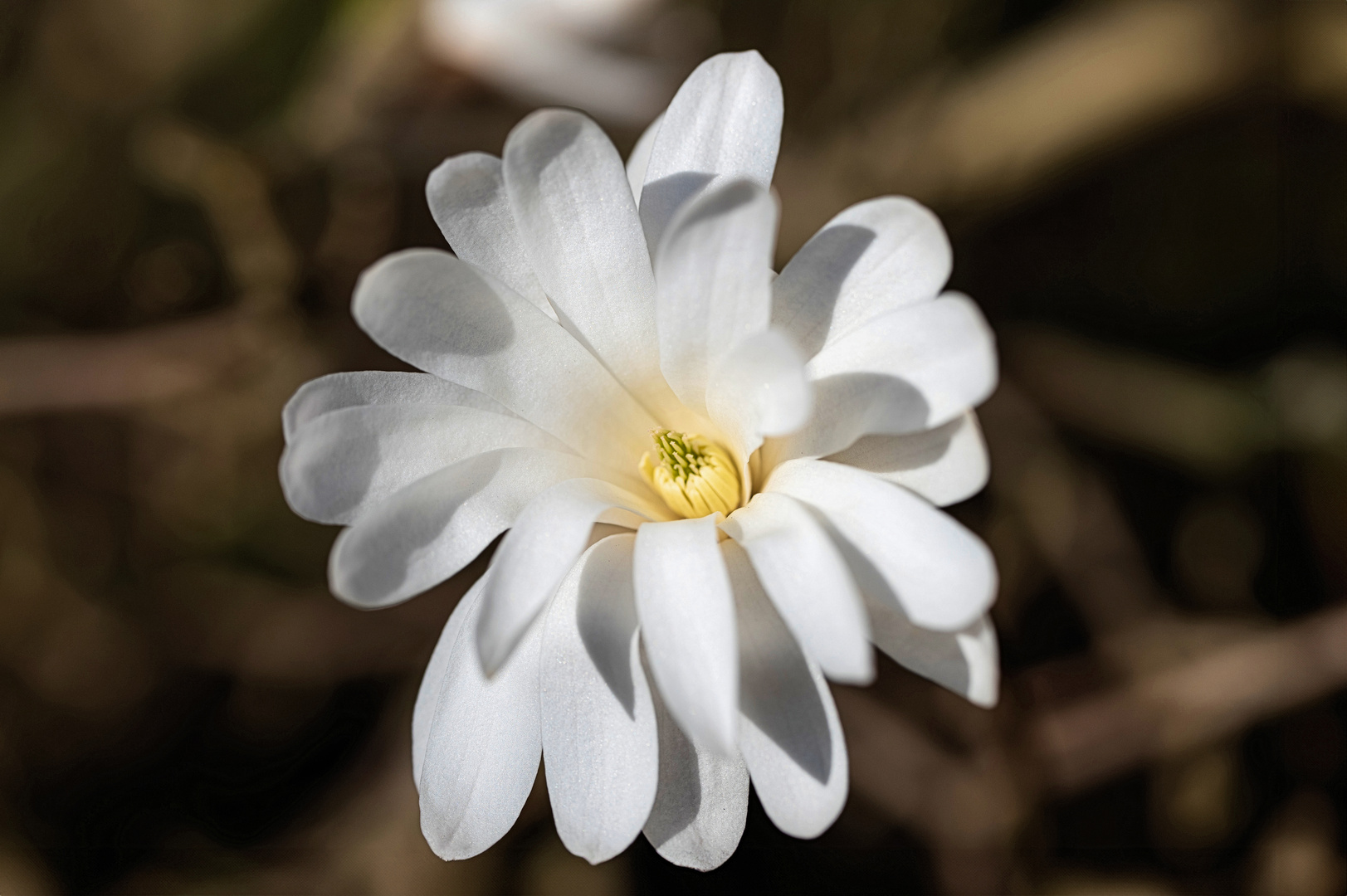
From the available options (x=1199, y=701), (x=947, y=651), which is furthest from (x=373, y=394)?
(x=1199, y=701)

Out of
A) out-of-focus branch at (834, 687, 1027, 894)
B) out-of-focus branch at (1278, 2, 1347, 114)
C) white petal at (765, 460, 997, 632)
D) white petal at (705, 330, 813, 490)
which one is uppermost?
out-of-focus branch at (1278, 2, 1347, 114)

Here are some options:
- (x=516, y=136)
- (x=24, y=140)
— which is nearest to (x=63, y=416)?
(x=24, y=140)

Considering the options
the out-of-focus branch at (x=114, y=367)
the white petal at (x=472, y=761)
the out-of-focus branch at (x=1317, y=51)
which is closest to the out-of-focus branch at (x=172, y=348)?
the out-of-focus branch at (x=114, y=367)

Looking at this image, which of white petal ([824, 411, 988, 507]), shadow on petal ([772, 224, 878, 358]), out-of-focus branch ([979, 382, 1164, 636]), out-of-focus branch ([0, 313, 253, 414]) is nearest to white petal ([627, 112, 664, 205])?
shadow on petal ([772, 224, 878, 358])

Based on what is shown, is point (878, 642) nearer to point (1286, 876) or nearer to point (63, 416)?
point (1286, 876)

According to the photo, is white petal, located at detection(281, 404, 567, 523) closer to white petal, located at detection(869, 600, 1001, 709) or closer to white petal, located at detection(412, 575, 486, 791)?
white petal, located at detection(412, 575, 486, 791)
